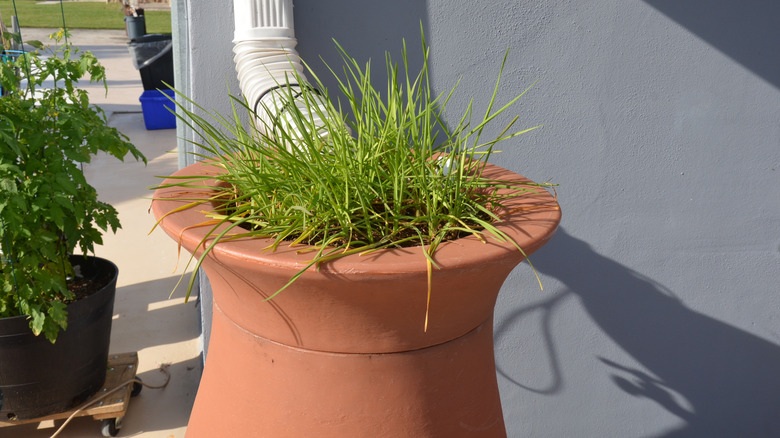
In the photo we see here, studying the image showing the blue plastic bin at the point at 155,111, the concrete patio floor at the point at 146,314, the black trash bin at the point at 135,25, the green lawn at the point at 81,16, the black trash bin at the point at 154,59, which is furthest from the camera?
the green lawn at the point at 81,16

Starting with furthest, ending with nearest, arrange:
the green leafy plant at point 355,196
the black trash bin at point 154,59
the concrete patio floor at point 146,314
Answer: the black trash bin at point 154,59
the concrete patio floor at point 146,314
the green leafy plant at point 355,196

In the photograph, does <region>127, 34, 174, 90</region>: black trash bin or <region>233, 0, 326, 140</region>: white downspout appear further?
<region>127, 34, 174, 90</region>: black trash bin

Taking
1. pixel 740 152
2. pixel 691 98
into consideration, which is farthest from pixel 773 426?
pixel 691 98

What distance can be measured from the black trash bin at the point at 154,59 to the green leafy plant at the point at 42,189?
17.1 ft

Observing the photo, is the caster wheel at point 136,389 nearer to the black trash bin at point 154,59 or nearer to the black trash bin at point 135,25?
the black trash bin at point 154,59

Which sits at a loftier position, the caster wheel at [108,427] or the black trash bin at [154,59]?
the black trash bin at [154,59]

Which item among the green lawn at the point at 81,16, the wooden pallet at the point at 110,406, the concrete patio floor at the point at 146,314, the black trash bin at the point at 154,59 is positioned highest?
the green lawn at the point at 81,16

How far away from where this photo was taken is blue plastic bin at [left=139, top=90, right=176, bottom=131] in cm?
668

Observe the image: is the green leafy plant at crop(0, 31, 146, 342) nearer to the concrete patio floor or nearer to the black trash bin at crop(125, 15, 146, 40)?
the concrete patio floor

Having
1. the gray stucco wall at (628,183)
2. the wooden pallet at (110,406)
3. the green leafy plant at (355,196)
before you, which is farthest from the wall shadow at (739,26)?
the wooden pallet at (110,406)

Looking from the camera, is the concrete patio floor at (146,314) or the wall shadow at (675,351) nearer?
the wall shadow at (675,351)

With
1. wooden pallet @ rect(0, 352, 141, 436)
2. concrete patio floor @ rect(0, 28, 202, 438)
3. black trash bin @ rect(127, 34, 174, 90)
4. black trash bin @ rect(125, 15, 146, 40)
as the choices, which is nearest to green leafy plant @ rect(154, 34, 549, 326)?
concrete patio floor @ rect(0, 28, 202, 438)

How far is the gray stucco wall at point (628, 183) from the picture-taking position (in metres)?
1.90

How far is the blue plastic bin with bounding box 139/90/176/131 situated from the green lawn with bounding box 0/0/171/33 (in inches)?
442
